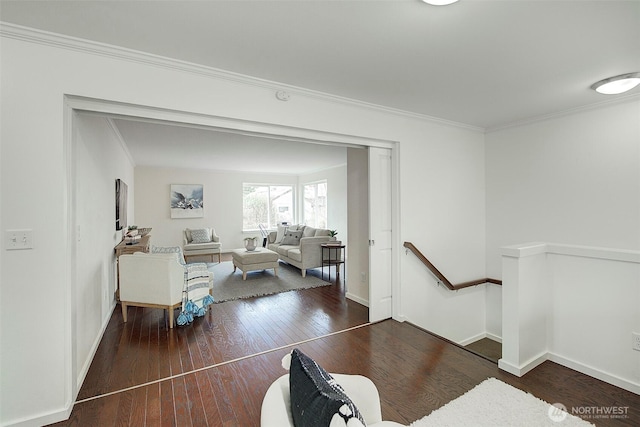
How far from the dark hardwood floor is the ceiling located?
8.02 ft

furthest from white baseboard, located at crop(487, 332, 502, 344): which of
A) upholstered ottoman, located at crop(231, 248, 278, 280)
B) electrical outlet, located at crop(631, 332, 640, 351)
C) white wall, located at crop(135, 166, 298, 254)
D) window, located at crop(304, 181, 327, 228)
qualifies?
white wall, located at crop(135, 166, 298, 254)

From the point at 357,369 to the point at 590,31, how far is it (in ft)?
9.49

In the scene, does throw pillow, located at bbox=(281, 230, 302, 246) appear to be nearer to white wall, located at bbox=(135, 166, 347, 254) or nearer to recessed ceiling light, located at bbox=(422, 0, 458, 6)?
white wall, located at bbox=(135, 166, 347, 254)

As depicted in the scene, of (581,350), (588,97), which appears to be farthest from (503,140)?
(581,350)

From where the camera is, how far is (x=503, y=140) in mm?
4066

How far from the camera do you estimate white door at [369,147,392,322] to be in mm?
3385

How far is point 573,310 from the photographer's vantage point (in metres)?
2.55

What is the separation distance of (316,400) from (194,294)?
3061 mm

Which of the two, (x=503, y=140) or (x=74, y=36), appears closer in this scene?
(x=74, y=36)

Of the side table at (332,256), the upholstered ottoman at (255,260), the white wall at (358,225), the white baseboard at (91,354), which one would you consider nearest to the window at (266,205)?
the upholstered ottoman at (255,260)

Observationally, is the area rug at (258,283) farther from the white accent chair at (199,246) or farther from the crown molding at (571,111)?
the crown molding at (571,111)

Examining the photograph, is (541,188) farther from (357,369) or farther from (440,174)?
(357,369)

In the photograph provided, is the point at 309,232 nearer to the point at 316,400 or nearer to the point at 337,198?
the point at 337,198

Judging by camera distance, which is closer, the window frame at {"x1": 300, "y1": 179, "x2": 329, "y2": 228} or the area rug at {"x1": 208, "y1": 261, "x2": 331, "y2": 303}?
the area rug at {"x1": 208, "y1": 261, "x2": 331, "y2": 303}
